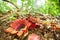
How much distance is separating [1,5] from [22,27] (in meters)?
0.36

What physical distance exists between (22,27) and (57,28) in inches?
5.4

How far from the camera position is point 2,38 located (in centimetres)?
69

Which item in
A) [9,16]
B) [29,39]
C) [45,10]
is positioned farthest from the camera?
[45,10]

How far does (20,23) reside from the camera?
0.70m

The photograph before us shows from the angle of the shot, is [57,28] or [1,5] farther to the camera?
[1,5]

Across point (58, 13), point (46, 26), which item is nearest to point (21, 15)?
point (46, 26)

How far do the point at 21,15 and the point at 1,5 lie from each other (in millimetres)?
224

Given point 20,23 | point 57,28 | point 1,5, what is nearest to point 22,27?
point 20,23

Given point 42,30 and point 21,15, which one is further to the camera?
point 21,15

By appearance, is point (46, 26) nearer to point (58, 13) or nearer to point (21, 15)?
point (21, 15)

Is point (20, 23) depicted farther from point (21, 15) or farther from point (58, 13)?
point (58, 13)

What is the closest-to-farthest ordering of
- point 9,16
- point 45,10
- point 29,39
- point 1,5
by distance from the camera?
point 29,39 → point 9,16 → point 1,5 → point 45,10

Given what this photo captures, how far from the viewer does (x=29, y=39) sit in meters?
0.66

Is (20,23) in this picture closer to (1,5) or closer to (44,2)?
(1,5)
